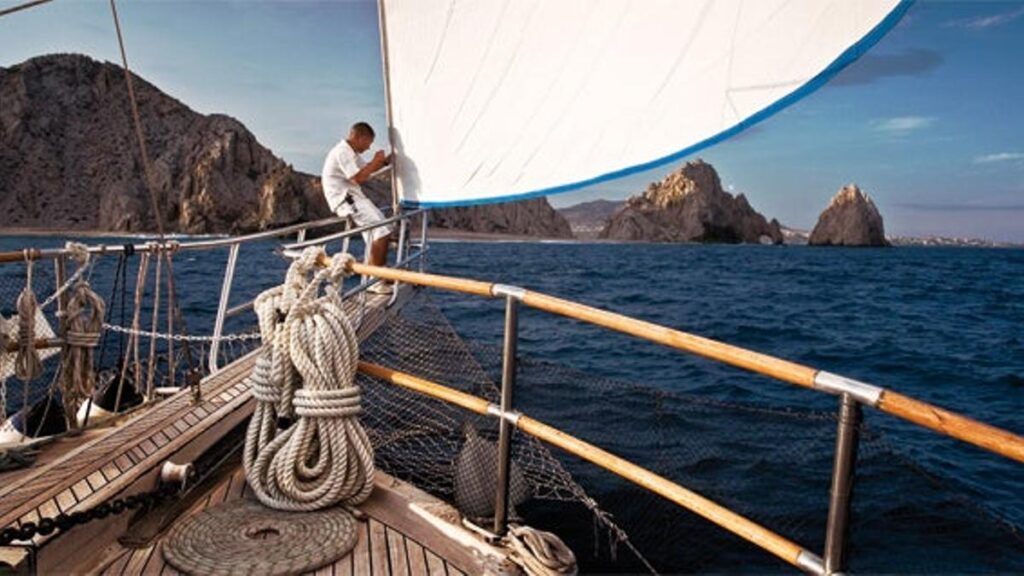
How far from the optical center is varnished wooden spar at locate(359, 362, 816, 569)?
5.85 ft

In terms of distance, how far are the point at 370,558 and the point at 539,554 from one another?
62cm

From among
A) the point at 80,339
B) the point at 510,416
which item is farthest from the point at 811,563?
the point at 80,339

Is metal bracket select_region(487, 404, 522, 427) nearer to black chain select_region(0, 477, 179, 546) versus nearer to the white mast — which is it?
black chain select_region(0, 477, 179, 546)

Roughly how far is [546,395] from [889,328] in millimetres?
13082

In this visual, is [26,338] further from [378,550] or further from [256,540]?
[378,550]

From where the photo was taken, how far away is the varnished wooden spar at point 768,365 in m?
1.40

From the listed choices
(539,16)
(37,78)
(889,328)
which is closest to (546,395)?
(539,16)

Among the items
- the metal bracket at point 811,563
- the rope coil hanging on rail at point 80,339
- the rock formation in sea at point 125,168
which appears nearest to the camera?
the metal bracket at point 811,563

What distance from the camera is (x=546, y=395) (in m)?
7.79

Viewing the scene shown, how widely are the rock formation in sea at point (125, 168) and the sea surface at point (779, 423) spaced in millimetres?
83091

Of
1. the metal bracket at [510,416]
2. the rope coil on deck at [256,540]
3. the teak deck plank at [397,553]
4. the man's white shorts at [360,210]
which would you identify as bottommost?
the teak deck plank at [397,553]

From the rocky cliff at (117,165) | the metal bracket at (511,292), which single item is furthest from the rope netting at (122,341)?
the rocky cliff at (117,165)

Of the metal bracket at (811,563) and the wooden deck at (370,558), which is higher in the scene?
the metal bracket at (811,563)

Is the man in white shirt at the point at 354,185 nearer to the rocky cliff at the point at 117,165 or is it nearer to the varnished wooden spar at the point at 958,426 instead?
the varnished wooden spar at the point at 958,426
